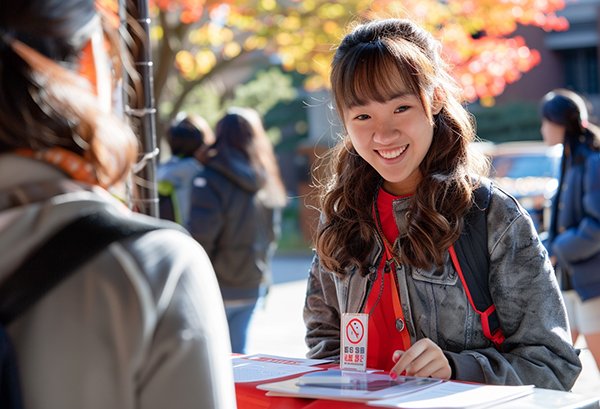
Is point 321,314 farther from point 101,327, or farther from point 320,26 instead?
point 320,26

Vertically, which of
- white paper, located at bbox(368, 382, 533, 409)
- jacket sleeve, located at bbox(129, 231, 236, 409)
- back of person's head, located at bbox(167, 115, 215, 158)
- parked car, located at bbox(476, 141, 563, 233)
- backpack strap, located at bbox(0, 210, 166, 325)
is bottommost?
parked car, located at bbox(476, 141, 563, 233)

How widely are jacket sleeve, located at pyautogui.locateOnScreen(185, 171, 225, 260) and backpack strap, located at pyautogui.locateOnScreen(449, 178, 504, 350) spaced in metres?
3.06

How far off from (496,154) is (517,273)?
9500 mm

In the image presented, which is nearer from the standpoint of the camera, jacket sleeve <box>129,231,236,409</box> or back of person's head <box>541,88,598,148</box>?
jacket sleeve <box>129,231,236,409</box>

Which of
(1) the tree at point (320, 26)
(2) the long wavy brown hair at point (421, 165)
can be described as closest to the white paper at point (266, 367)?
(2) the long wavy brown hair at point (421, 165)

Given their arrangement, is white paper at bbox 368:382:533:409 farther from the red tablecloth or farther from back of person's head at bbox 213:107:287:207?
back of person's head at bbox 213:107:287:207

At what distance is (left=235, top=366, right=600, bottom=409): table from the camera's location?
1349mm

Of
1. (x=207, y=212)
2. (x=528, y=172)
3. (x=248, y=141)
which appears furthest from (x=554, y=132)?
(x=528, y=172)

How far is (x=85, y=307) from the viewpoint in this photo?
79 centimetres

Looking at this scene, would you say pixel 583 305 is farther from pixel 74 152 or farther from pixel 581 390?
pixel 74 152

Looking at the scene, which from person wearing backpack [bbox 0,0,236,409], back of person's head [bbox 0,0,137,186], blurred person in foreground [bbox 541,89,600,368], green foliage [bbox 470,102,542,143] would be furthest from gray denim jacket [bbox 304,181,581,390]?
green foliage [bbox 470,102,542,143]

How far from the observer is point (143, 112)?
2.16 metres

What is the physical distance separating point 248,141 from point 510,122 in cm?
1790

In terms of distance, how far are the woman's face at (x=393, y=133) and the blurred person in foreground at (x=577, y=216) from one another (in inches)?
91.5
